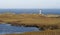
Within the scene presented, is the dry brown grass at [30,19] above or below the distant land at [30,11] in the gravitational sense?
below

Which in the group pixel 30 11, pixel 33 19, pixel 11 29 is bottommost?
pixel 11 29

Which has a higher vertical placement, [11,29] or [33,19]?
[33,19]

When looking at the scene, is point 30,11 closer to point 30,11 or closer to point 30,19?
point 30,11

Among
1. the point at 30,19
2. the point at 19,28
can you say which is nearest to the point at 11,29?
the point at 19,28

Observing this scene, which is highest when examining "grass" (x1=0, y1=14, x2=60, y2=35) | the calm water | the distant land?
the distant land

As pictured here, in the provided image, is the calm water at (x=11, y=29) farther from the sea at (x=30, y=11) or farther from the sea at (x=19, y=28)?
the sea at (x=30, y=11)

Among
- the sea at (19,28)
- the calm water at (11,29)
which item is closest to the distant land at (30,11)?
the sea at (19,28)

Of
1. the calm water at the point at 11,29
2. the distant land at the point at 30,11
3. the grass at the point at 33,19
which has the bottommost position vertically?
the calm water at the point at 11,29

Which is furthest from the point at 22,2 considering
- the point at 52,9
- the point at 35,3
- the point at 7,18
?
the point at 52,9

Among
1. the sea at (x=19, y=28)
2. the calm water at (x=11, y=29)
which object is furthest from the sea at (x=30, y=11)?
the calm water at (x=11, y=29)

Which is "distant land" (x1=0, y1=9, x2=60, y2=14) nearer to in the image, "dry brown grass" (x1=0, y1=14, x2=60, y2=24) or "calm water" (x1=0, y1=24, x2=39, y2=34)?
"dry brown grass" (x1=0, y1=14, x2=60, y2=24)

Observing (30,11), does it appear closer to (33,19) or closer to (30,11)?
(30,11)

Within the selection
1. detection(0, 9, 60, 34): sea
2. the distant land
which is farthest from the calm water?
the distant land
